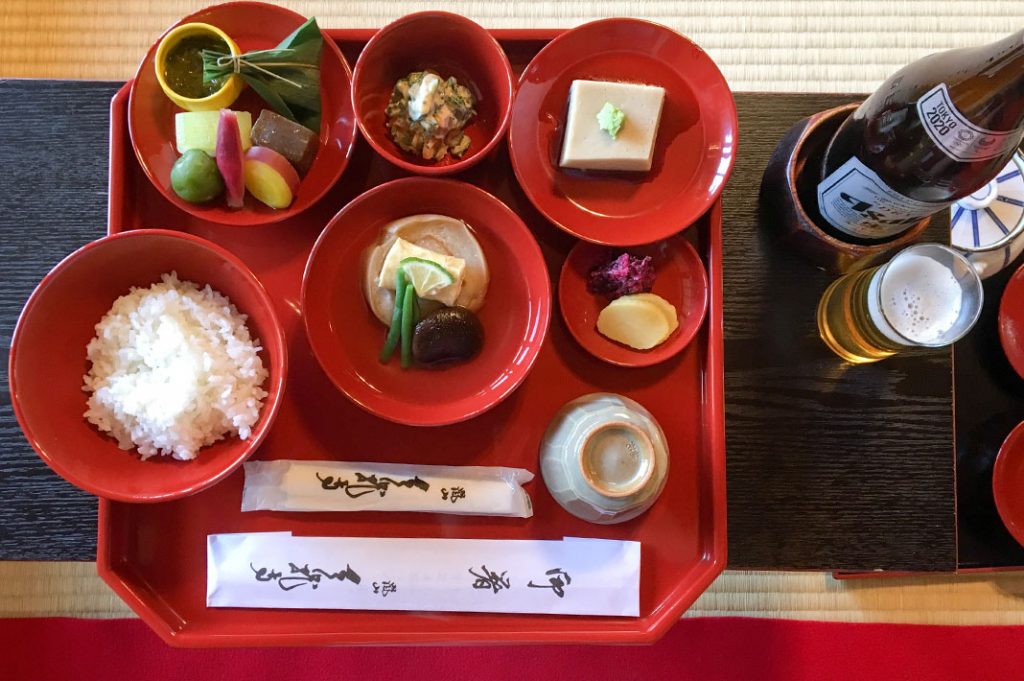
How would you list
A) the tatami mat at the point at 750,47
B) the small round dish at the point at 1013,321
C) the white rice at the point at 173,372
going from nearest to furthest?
the white rice at the point at 173,372, the small round dish at the point at 1013,321, the tatami mat at the point at 750,47

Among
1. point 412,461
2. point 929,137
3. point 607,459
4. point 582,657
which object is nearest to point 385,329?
point 412,461

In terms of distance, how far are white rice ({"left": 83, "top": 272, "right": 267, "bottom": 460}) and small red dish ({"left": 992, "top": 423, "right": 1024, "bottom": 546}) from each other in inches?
57.0

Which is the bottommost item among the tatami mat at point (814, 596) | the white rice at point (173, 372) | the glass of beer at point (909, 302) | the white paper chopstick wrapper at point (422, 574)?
the tatami mat at point (814, 596)

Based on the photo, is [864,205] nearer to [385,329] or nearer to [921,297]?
[921,297]

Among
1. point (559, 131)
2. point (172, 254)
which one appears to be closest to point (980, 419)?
point (559, 131)

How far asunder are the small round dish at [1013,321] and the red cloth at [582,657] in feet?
3.18

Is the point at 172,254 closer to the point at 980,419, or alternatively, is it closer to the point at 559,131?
the point at 559,131

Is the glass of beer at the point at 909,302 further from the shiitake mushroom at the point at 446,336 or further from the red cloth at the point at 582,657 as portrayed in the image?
the red cloth at the point at 582,657

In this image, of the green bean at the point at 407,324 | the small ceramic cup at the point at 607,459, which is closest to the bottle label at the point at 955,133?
the small ceramic cup at the point at 607,459

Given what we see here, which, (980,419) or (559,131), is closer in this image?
(559,131)

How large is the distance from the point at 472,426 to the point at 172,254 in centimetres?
58

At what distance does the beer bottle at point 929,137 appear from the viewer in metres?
1.04

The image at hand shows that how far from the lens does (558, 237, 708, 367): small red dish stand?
125 centimetres

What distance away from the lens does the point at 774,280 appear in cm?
133
